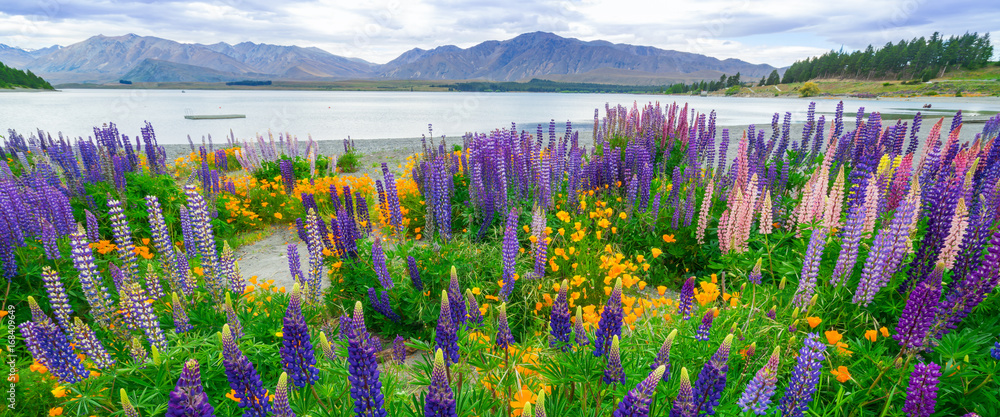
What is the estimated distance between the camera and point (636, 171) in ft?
27.3

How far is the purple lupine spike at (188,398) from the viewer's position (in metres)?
1.63

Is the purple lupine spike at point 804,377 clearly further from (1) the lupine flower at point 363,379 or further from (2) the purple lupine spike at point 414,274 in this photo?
(2) the purple lupine spike at point 414,274

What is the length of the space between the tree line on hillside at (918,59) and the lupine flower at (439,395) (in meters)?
147

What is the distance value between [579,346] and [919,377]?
1769mm

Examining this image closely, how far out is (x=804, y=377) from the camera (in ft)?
7.20

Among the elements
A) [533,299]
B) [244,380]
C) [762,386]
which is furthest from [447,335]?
[533,299]

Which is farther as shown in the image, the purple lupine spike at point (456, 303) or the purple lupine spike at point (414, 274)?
the purple lupine spike at point (414, 274)

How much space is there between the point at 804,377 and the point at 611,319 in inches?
40.2

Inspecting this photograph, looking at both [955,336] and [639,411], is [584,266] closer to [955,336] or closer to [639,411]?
[955,336]

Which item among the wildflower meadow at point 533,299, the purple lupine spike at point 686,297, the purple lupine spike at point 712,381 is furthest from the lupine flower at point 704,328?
the purple lupine spike at point 712,381

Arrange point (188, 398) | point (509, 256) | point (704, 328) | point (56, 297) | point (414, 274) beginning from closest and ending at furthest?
point (188, 398)
point (704, 328)
point (56, 297)
point (509, 256)
point (414, 274)

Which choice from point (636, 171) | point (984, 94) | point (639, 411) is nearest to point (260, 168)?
point (636, 171)

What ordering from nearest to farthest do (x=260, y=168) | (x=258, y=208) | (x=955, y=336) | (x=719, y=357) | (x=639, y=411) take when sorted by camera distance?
(x=639, y=411)
(x=719, y=357)
(x=955, y=336)
(x=258, y=208)
(x=260, y=168)

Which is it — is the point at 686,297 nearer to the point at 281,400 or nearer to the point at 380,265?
the point at 281,400
